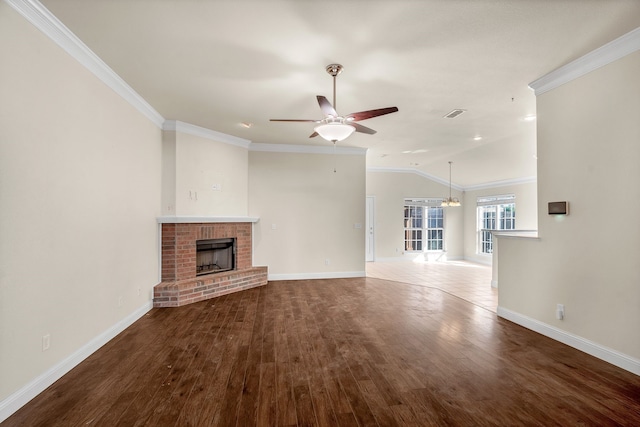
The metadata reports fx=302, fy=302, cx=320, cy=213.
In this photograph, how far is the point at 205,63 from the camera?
296cm

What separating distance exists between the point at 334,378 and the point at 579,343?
2.46 metres

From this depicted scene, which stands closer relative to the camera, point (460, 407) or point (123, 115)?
point (460, 407)

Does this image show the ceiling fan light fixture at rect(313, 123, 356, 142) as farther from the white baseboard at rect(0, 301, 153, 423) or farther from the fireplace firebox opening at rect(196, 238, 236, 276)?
the fireplace firebox opening at rect(196, 238, 236, 276)

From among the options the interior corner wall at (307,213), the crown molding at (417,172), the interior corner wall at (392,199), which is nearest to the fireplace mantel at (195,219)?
the interior corner wall at (307,213)

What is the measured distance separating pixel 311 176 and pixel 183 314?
140 inches

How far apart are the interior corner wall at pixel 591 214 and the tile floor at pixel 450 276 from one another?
1.30 meters

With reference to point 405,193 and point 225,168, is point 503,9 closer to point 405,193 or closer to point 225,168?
point 225,168

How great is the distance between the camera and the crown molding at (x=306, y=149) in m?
Answer: 6.17

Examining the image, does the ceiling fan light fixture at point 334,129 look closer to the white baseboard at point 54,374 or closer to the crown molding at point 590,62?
the crown molding at point 590,62

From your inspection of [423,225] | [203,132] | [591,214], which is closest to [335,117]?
[591,214]

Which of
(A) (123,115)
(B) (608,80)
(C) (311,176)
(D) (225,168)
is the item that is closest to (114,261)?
(A) (123,115)

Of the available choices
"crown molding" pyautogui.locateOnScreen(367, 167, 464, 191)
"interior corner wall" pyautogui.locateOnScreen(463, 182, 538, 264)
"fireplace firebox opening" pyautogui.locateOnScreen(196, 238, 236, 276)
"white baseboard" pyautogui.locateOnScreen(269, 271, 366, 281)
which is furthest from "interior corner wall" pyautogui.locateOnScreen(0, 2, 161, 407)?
"interior corner wall" pyautogui.locateOnScreen(463, 182, 538, 264)

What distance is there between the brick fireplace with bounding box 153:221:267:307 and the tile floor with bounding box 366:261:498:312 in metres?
3.34

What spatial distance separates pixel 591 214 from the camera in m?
2.88
